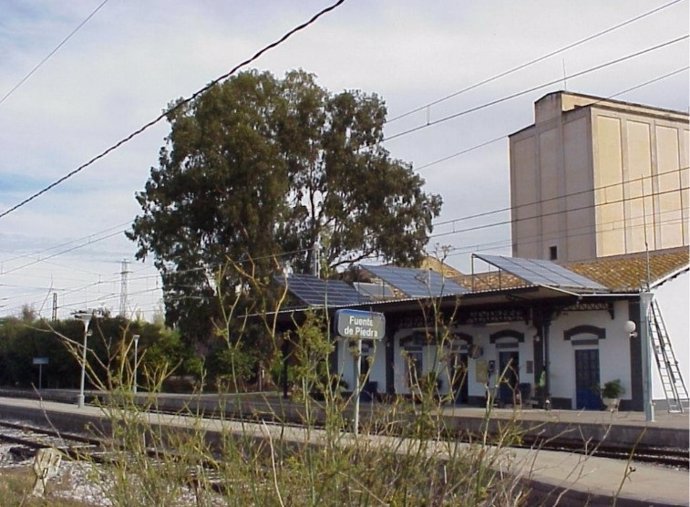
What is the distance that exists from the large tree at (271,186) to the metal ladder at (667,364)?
744 inches

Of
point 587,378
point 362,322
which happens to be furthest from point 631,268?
point 362,322

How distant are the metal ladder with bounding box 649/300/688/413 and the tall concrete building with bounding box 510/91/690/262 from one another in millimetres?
18791

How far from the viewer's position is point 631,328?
28.0 metres

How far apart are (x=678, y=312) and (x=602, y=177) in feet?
69.3

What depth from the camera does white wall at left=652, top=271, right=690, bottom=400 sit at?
30.2 meters

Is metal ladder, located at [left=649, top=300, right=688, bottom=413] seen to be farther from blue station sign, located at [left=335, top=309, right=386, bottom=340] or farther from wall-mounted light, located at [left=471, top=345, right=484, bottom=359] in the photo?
blue station sign, located at [left=335, top=309, right=386, bottom=340]

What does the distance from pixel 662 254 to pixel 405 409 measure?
3137 centimetres

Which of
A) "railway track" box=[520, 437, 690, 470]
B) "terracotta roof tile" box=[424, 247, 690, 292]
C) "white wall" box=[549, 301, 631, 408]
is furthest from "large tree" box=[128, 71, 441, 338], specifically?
"railway track" box=[520, 437, 690, 470]

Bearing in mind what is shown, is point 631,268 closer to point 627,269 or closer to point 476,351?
point 627,269

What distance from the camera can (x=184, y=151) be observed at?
48469 millimetres

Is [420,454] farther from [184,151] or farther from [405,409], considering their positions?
[184,151]

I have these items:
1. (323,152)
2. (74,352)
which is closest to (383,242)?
(323,152)

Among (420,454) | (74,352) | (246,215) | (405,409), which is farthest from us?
(246,215)

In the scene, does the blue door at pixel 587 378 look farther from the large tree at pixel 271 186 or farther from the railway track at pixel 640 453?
the large tree at pixel 271 186
